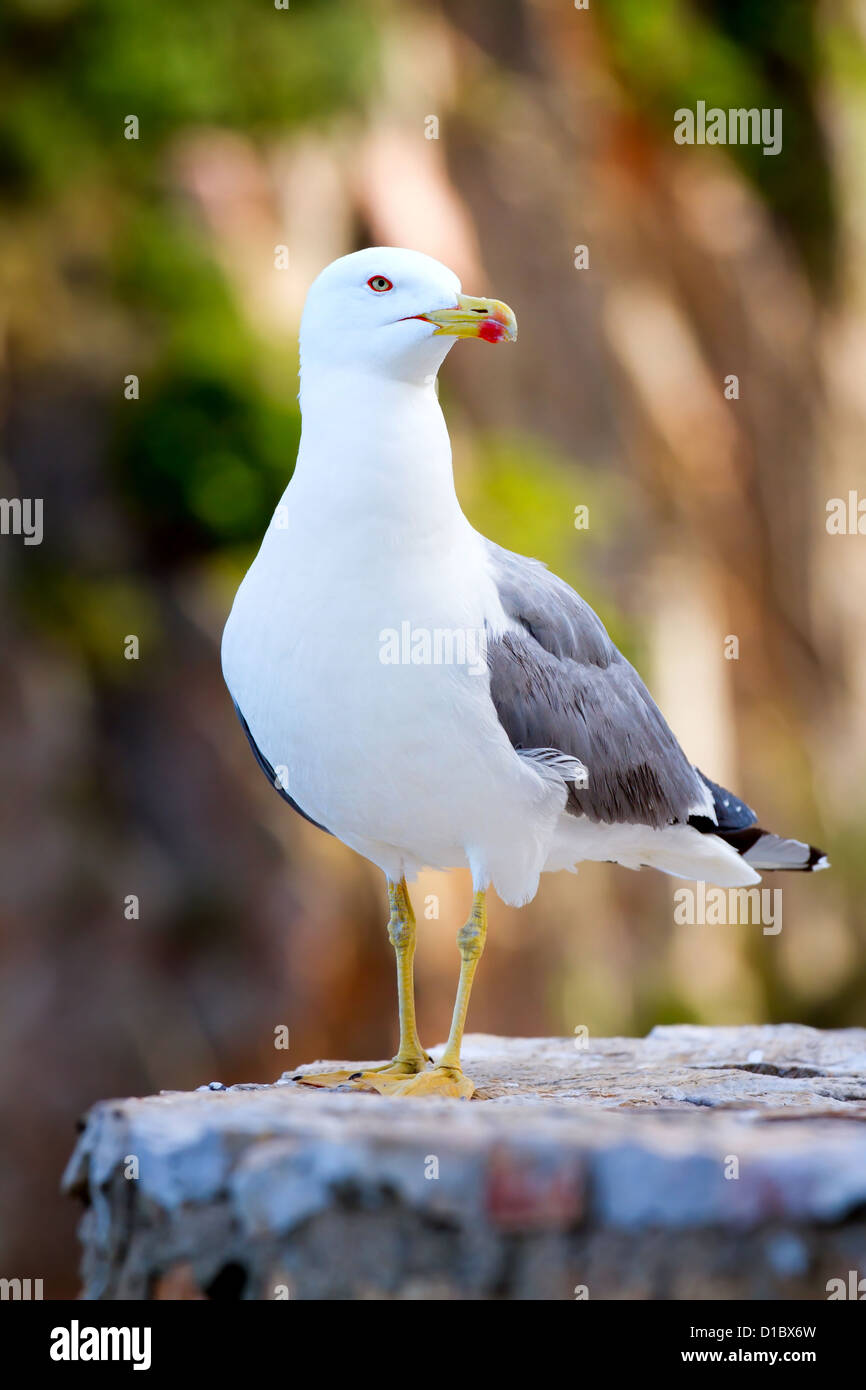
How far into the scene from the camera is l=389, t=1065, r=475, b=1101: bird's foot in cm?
356

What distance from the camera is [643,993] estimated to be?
994 cm

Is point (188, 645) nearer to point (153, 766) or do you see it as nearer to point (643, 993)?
point (153, 766)

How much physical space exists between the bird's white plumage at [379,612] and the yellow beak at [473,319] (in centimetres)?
3

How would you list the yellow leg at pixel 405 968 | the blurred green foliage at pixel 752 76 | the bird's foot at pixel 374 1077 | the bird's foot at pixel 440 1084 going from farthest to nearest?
the blurred green foliage at pixel 752 76
the yellow leg at pixel 405 968
the bird's foot at pixel 374 1077
the bird's foot at pixel 440 1084

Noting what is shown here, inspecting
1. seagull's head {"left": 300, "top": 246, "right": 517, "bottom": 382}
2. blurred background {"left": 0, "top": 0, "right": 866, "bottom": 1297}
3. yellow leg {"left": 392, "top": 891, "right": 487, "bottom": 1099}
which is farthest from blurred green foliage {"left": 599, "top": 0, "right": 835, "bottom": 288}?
yellow leg {"left": 392, "top": 891, "right": 487, "bottom": 1099}

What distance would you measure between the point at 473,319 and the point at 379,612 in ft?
2.27

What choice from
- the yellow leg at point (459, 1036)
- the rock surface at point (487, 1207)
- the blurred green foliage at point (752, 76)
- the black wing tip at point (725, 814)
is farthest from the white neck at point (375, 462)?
the blurred green foliage at point (752, 76)

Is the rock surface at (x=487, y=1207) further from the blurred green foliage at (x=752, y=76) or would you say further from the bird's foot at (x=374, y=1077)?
the blurred green foliage at (x=752, y=76)

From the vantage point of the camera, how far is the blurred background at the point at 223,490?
8.38 meters

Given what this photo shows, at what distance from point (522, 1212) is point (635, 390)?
913 cm

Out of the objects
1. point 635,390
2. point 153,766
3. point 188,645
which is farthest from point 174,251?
point 635,390

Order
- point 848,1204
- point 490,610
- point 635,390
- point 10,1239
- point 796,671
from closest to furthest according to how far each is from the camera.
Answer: point 848,1204 < point 490,610 < point 10,1239 < point 635,390 < point 796,671

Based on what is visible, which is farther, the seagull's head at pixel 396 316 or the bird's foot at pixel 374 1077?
the bird's foot at pixel 374 1077

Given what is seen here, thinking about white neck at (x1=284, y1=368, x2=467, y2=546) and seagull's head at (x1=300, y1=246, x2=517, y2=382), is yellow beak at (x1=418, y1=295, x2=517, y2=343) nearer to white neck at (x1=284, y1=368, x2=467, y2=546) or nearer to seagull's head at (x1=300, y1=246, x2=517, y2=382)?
seagull's head at (x1=300, y1=246, x2=517, y2=382)
